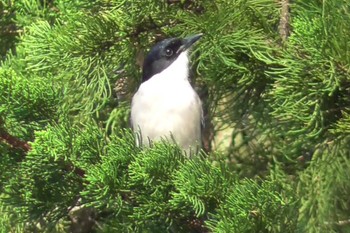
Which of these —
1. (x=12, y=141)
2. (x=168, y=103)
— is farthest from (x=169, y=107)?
(x=12, y=141)

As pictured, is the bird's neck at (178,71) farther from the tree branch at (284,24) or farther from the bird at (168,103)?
the tree branch at (284,24)

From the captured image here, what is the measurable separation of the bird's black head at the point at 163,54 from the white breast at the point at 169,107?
0.03 m

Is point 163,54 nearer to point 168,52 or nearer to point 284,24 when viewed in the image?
point 168,52

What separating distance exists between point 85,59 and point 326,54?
0.91 metres

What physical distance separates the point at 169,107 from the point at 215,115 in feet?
1.14

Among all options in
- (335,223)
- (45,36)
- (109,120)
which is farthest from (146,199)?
(109,120)

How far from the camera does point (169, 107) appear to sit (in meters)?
3.89

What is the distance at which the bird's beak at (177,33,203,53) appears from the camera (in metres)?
3.15

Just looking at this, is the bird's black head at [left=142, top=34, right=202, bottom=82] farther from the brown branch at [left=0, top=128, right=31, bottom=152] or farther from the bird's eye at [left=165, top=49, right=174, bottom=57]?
the brown branch at [left=0, top=128, right=31, bottom=152]

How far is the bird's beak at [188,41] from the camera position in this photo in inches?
124

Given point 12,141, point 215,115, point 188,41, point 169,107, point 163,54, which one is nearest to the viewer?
point 12,141

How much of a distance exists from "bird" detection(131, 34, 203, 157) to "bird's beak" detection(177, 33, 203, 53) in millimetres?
15

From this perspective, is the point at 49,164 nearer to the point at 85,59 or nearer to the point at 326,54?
the point at 85,59

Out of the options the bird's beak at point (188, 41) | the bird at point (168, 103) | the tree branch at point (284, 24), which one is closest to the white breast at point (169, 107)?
the bird at point (168, 103)
